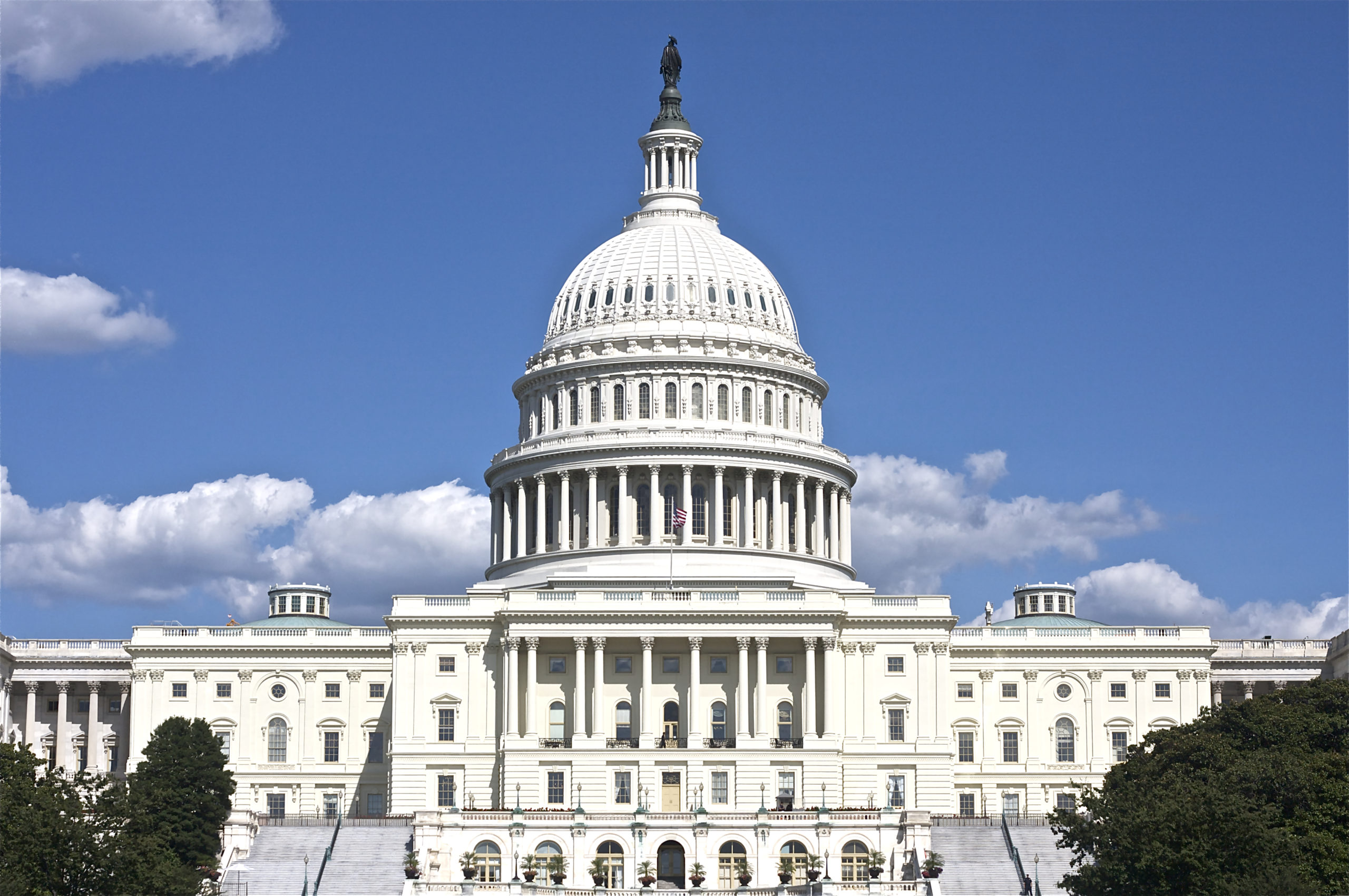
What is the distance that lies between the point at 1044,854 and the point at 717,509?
46275 mm

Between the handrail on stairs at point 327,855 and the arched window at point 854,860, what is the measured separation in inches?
956

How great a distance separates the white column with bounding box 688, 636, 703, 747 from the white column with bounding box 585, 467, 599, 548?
18923 millimetres

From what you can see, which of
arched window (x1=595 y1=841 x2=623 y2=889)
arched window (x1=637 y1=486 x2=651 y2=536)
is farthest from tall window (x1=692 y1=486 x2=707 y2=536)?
arched window (x1=595 y1=841 x2=623 y2=889)

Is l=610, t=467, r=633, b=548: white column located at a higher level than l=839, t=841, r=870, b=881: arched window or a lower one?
higher

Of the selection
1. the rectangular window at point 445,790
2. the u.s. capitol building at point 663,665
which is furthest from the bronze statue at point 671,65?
the rectangular window at point 445,790

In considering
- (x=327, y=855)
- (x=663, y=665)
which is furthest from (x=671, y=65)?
(x=327, y=855)

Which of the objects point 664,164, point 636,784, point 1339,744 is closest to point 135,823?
point 636,784

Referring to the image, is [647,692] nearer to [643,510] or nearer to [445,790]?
[445,790]

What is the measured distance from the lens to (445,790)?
466ft

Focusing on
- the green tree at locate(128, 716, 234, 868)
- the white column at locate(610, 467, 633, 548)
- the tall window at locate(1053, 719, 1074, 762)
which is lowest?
the green tree at locate(128, 716, 234, 868)

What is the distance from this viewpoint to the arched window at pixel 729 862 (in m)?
119

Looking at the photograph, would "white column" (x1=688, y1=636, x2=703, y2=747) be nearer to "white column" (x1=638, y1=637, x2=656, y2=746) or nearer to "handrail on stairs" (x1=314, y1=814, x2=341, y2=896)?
"white column" (x1=638, y1=637, x2=656, y2=746)

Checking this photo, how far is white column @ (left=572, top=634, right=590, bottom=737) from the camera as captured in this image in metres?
140

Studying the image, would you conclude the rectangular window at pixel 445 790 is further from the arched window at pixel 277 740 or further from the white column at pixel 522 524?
the white column at pixel 522 524
